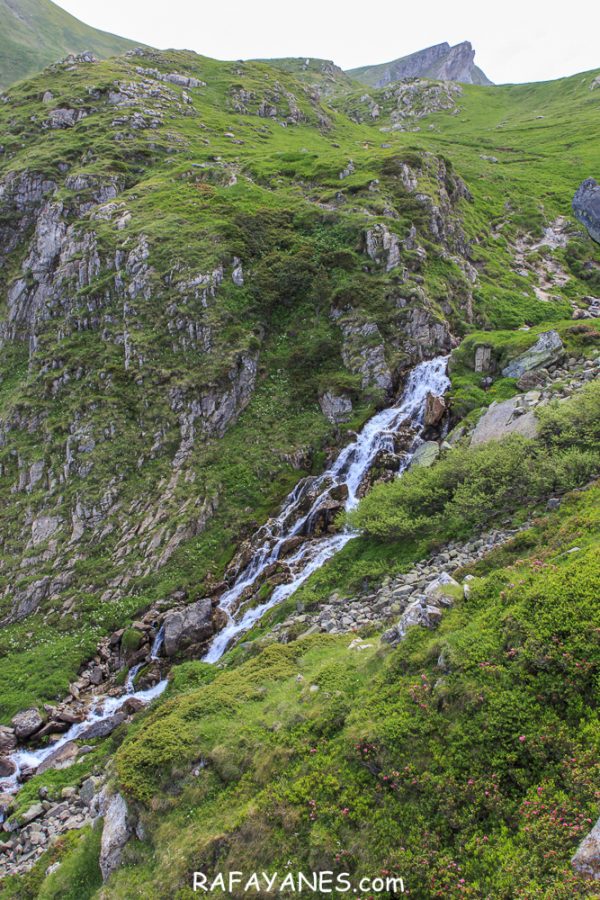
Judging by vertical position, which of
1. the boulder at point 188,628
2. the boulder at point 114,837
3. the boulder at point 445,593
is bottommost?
the boulder at point 188,628

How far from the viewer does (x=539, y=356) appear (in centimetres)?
3469

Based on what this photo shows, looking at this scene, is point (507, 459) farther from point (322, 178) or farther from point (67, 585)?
point (322, 178)

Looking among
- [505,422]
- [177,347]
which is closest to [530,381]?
[505,422]

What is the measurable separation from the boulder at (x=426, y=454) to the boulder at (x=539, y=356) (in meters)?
9.39

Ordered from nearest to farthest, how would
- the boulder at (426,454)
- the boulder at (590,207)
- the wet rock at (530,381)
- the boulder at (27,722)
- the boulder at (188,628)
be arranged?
the boulder at (27,722) → the boulder at (188,628) → the boulder at (426,454) → the wet rock at (530,381) → the boulder at (590,207)

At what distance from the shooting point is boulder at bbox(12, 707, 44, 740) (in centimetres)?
2484

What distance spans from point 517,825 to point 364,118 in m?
175

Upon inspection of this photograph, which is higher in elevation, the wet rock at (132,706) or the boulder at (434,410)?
the boulder at (434,410)

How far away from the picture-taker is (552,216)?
7319 cm

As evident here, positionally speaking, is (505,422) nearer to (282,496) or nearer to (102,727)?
(282,496)

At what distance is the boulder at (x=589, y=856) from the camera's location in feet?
22.8

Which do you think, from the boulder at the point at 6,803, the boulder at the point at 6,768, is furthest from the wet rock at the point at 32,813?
the boulder at the point at 6,768

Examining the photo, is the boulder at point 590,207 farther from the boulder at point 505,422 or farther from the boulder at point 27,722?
the boulder at point 27,722

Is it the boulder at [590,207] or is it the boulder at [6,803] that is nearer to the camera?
the boulder at [6,803]
